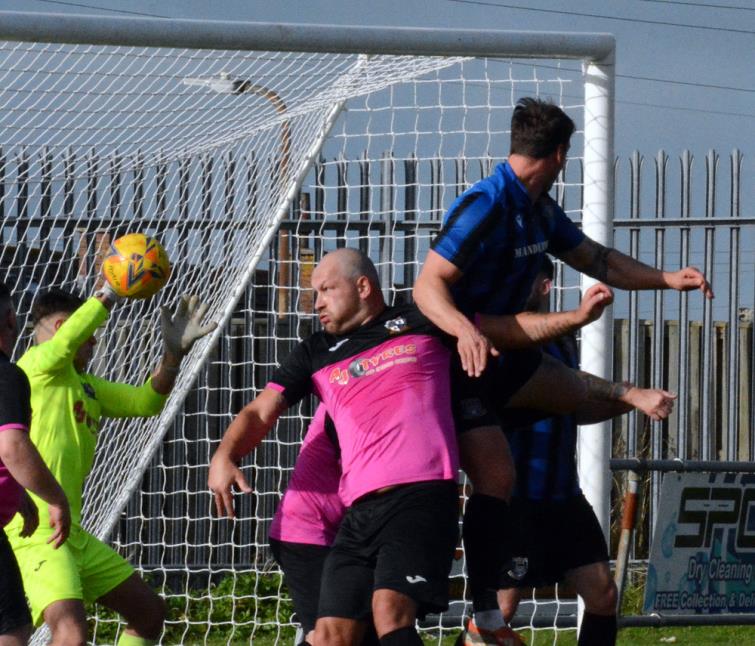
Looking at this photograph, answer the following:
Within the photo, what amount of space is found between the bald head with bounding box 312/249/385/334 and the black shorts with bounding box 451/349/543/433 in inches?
14.8

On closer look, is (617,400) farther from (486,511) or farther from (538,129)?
(538,129)

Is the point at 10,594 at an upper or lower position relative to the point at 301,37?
lower

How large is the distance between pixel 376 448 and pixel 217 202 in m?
3.54

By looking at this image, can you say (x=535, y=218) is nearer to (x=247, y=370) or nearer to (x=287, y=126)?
Answer: (x=287, y=126)

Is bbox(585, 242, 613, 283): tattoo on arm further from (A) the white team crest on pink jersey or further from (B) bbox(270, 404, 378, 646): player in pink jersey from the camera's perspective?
(B) bbox(270, 404, 378, 646): player in pink jersey

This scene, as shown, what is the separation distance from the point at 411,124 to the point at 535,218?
2579mm

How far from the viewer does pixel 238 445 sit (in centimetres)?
493

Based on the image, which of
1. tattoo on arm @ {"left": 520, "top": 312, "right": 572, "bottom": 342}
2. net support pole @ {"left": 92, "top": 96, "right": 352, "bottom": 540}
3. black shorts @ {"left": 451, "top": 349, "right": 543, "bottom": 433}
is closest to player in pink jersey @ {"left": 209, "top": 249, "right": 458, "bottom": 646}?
black shorts @ {"left": 451, "top": 349, "right": 543, "bottom": 433}

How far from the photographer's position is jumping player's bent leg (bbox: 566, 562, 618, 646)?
5.29 meters

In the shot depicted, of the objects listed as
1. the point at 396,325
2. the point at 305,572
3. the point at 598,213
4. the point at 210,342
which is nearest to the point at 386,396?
the point at 396,325

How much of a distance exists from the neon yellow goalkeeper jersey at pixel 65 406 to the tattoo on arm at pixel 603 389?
1.91 m

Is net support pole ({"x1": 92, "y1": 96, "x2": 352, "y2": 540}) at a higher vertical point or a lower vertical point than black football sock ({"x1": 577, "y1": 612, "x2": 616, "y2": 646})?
higher

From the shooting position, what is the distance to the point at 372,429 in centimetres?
475

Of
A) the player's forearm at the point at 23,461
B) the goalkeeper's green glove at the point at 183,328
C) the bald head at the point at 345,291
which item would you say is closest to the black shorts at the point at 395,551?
the bald head at the point at 345,291
